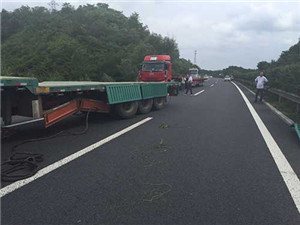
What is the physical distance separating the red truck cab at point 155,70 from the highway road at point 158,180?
13.7 m

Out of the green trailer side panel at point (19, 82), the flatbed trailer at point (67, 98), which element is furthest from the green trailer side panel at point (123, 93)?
the green trailer side panel at point (19, 82)

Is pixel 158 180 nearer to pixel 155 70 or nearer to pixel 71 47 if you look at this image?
pixel 155 70

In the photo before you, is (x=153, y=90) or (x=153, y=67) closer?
(x=153, y=90)

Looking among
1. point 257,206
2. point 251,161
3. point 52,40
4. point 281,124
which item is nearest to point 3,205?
point 257,206

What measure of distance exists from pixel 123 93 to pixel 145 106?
216 cm

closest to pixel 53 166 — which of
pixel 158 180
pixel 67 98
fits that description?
pixel 158 180

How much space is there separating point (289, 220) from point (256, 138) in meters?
4.29

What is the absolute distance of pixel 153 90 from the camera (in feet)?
40.5

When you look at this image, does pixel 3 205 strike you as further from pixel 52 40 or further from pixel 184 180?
pixel 52 40

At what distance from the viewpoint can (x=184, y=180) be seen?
4.61 meters

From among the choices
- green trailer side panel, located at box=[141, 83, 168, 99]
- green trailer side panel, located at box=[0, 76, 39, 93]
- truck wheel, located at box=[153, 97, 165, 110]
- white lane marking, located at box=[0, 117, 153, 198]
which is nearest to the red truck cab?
green trailer side panel, located at box=[141, 83, 168, 99]

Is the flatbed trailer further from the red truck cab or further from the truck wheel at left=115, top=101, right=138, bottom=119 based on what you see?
the red truck cab

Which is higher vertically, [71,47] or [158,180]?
[71,47]

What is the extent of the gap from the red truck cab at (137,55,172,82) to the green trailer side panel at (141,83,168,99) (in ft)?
26.0
